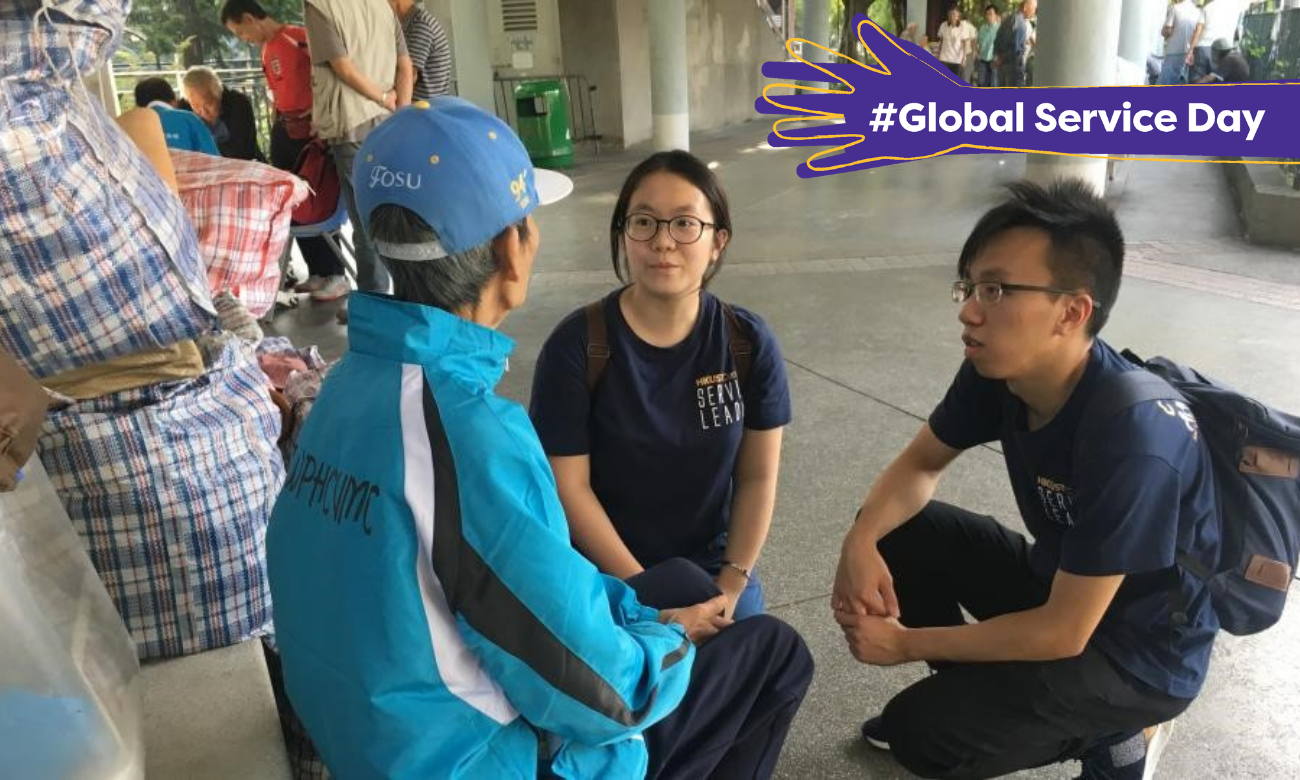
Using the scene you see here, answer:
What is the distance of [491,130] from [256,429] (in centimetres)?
106

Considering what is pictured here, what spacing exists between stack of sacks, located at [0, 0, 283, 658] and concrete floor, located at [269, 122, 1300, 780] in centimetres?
133

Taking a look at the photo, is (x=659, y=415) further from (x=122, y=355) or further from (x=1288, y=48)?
(x=1288, y=48)

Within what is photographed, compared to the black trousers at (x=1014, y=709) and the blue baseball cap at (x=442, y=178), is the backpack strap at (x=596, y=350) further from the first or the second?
the black trousers at (x=1014, y=709)

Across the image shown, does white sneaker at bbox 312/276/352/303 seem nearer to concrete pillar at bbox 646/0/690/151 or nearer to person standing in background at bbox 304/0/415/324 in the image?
person standing in background at bbox 304/0/415/324

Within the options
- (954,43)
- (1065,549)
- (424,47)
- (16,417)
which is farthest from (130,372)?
(954,43)

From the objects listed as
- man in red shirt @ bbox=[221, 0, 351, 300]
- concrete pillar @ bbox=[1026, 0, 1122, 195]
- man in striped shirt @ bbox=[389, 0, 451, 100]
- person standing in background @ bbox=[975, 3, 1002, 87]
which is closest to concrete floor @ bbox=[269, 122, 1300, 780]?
concrete pillar @ bbox=[1026, 0, 1122, 195]

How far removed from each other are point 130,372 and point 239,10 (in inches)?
166

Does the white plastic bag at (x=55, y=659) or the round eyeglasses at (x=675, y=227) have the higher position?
the round eyeglasses at (x=675, y=227)

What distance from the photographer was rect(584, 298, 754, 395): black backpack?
82.7 inches

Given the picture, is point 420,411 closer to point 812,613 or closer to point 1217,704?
point 812,613

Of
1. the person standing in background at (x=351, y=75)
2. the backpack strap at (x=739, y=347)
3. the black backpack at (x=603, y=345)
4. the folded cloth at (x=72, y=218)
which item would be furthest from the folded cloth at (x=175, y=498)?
the person standing in background at (x=351, y=75)

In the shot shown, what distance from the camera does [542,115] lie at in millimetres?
12156

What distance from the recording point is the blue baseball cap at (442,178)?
50.5 inches

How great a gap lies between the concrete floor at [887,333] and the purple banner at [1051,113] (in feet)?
2.45
